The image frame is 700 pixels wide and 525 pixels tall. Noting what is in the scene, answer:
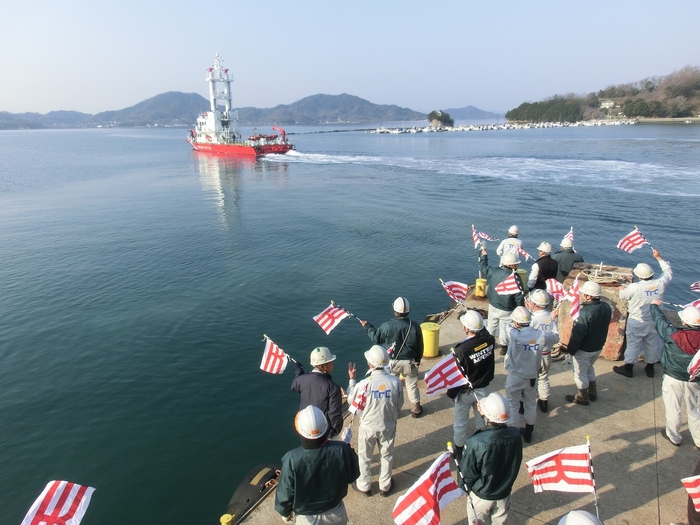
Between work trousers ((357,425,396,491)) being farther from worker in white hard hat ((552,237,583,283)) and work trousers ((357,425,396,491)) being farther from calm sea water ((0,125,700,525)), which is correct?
worker in white hard hat ((552,237,583,283))

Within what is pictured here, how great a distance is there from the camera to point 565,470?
4.43 m

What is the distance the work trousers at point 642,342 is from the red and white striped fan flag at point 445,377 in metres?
4.41

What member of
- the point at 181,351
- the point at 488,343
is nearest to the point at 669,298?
the point at 488,343

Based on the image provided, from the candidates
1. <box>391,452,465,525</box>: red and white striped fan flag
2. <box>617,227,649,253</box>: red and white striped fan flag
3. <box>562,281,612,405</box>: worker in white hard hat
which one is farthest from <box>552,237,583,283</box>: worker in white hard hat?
<box>391,452,465,525</box>: red and white striped fan flag

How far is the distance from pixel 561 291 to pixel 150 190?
150 feet

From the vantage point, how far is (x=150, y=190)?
151 ft

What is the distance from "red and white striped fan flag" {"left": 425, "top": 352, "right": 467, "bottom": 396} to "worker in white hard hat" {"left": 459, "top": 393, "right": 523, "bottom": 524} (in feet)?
→ 4.80

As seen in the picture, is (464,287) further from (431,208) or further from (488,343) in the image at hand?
(431,208)

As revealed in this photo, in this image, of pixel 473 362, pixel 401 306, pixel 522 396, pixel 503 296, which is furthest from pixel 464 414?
pixel 503 296

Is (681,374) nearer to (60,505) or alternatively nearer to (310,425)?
(310,425)

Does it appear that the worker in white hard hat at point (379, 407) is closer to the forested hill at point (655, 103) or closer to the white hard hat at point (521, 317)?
the white hard hat at point (521, 317)

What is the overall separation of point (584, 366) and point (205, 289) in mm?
14994

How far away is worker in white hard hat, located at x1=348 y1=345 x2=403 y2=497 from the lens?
18.3 feet

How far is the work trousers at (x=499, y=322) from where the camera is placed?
28.7 feet
